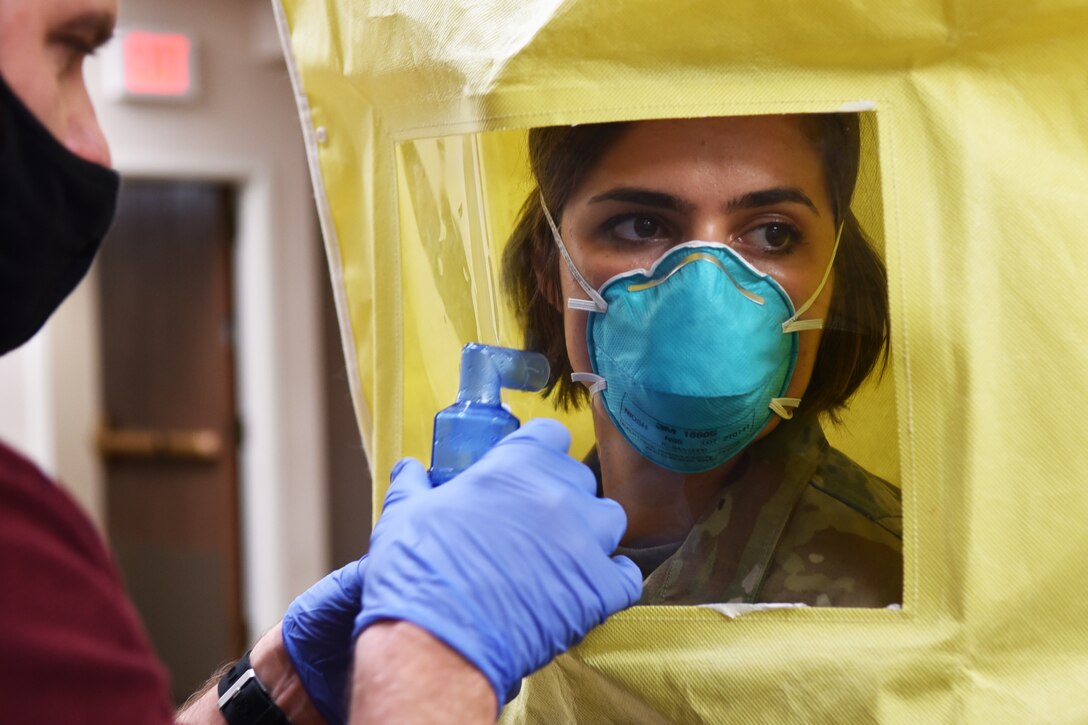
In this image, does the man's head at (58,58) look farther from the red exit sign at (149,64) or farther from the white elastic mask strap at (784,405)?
the red exit sign at (149,64)

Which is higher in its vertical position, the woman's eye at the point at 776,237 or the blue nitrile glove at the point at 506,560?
the woman's eye at the point at 776,237

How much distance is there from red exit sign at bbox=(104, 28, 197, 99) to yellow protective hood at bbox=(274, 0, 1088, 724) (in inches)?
109

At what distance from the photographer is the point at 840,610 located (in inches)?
35.9

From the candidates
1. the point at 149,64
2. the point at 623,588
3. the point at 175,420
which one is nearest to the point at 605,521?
the point at 623,588

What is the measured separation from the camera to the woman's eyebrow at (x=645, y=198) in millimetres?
967

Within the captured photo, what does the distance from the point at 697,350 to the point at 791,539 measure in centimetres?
19

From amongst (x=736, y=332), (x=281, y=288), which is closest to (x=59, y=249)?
(x=736, y=332)

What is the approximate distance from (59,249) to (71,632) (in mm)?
290

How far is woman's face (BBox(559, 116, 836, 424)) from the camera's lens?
3.12 ft

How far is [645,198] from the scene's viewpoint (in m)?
0.98

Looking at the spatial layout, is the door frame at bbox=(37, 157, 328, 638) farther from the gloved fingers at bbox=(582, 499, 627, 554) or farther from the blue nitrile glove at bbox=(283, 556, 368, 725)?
the gloved fingers at bbox=(582, 499, 627, 554)

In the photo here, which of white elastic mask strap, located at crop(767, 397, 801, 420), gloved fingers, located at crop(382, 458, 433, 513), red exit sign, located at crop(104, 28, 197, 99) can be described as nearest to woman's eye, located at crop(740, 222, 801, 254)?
white elastic mask strap, located at crop(767, 397, 801, 420)

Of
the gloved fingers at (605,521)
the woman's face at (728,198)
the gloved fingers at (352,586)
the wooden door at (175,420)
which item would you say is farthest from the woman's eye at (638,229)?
the wooden door at (175,420)

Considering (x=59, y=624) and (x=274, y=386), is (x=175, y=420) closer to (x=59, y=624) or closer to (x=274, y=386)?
(x=274, y=386)
